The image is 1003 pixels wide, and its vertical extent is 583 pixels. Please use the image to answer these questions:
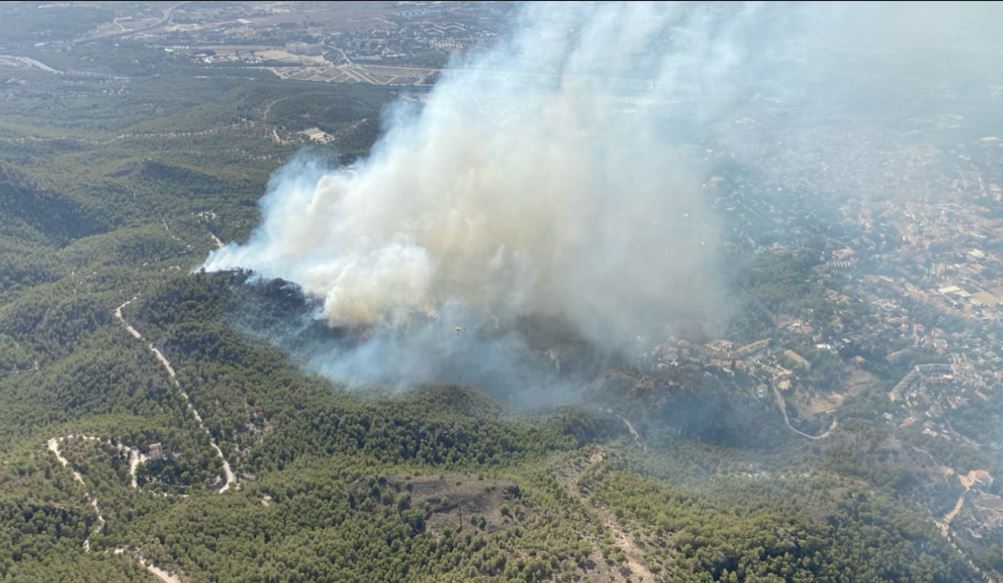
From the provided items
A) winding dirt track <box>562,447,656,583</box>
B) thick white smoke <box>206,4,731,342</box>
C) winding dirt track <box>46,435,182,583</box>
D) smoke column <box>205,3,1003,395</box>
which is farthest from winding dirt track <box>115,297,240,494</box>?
winding dirt track <box>562,447,656,583</box>

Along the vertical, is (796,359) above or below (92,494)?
below

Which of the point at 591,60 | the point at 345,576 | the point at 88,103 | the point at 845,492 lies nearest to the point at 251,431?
the point at 345,576

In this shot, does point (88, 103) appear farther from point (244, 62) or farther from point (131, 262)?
point (131, 262)

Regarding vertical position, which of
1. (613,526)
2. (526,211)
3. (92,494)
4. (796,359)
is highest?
(526,211)

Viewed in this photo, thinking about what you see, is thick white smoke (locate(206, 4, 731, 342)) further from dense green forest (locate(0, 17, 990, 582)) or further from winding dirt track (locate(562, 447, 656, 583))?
winding dirt track (locate(562, 447, 656, 583))

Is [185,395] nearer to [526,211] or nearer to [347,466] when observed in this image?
[347,466]

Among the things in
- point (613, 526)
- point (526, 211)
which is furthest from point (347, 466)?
point (526, 211)

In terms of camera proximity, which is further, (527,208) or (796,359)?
(527,208)

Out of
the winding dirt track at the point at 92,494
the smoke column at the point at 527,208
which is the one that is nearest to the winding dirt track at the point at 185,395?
the winding dirt track at the point at 92,494
